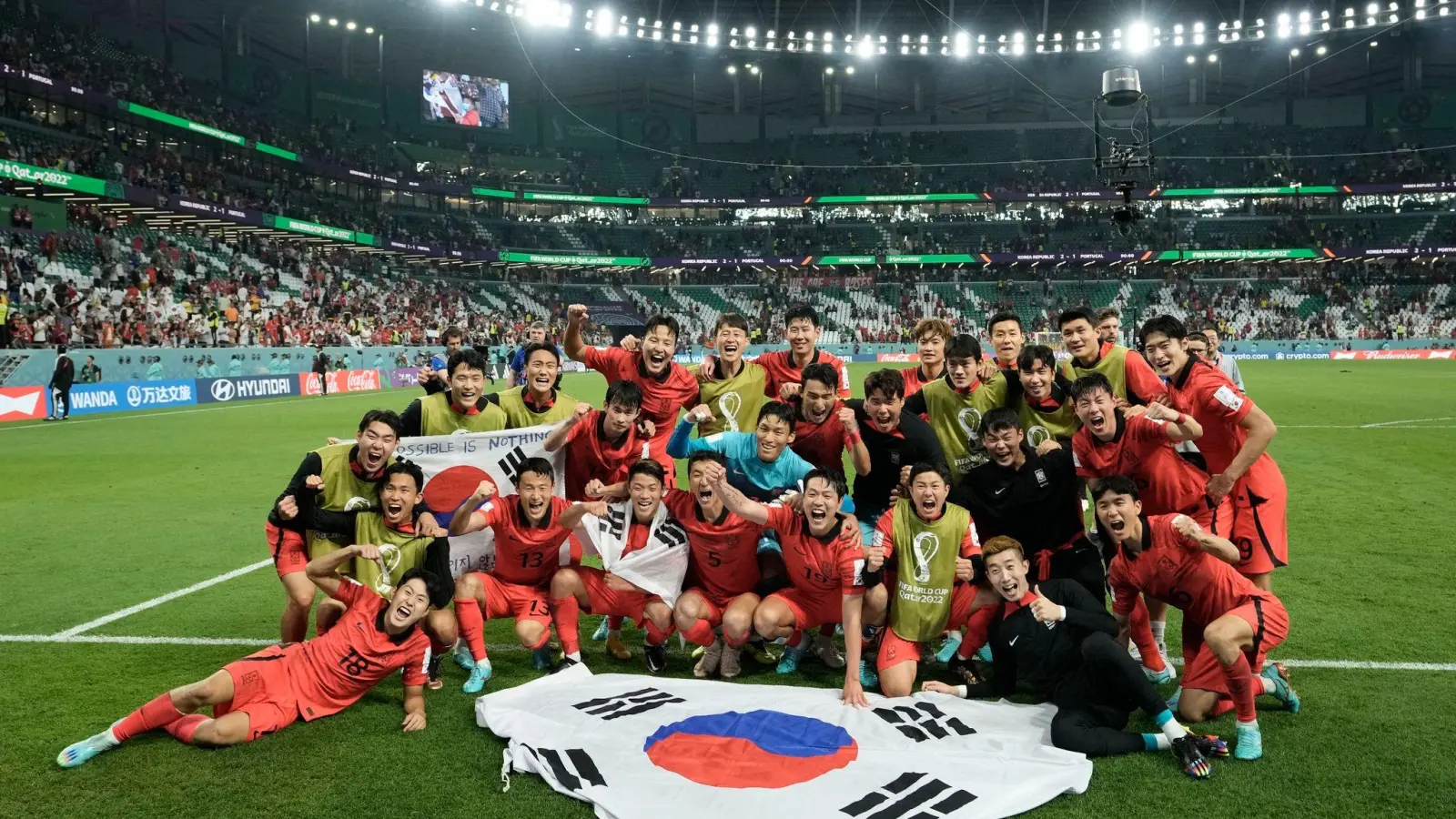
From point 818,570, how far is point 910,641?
681mm

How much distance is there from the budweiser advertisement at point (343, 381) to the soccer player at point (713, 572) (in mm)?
27289

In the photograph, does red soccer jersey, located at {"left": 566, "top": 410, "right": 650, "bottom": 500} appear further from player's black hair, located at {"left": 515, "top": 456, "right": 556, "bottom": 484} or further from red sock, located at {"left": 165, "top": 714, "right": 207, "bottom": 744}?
red sock, located at {"left": 165, "top": 714, "right": 207, "bottom": 744}

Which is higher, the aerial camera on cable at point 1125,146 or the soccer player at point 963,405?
the aerial camera on cable at point 1125,146

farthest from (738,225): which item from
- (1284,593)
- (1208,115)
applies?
(1284,593)

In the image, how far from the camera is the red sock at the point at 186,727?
4.43m

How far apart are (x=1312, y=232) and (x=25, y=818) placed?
68489 mm

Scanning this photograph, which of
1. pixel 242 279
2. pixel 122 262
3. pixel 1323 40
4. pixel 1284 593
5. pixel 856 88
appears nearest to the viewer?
pixel 1284 593

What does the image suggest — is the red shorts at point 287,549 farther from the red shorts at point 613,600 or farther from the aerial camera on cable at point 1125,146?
the aerial camera on cable at point 1125,146

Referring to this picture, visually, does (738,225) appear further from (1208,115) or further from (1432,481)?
(1432,481)

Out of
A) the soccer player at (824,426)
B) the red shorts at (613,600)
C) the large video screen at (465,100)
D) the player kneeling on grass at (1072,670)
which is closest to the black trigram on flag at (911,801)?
the player kneeling on grass at (1072,670)

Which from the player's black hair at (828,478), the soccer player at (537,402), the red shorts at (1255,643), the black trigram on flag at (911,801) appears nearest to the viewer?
the black trigram on flag at (911,801)

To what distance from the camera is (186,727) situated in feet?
14.6

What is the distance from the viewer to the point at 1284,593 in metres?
6.88

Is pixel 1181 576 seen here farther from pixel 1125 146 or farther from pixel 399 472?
pixel 1125 146
